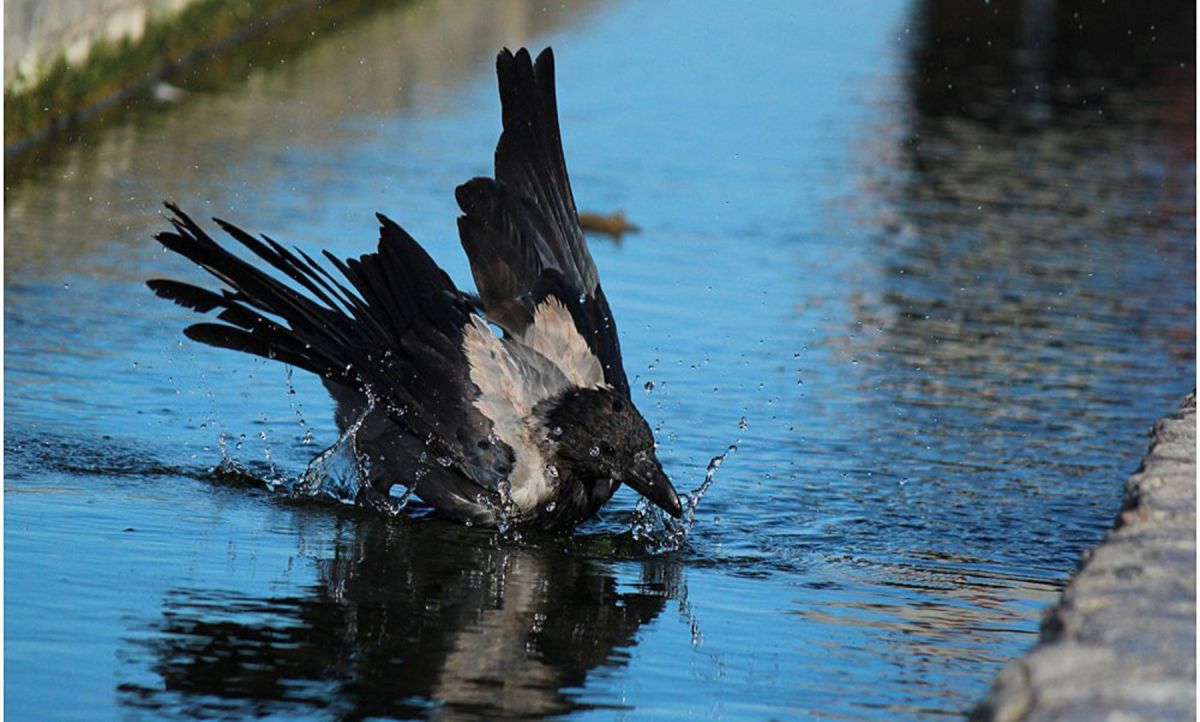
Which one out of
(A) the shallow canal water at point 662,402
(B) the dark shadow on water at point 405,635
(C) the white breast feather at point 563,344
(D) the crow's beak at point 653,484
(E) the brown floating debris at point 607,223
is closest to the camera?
(B) the dark shadow on water at point 405,635

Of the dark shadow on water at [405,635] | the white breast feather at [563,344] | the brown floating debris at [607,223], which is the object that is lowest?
the dark shadow on water at [405,635]

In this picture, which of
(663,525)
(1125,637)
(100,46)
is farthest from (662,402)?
(100,46)

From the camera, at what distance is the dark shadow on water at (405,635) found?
4.36 m

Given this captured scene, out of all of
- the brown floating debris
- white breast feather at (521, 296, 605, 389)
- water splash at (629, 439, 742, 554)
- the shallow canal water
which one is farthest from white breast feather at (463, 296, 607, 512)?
the brown floating debris

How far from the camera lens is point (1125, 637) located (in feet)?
12.1

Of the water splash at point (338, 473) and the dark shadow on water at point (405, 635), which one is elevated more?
the water splash at point (338, 473)

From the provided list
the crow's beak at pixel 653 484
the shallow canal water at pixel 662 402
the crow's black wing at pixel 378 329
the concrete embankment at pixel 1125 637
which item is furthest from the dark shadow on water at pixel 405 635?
the concrete embankment at pixel 1125 637

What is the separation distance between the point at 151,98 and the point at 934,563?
8.18 meters

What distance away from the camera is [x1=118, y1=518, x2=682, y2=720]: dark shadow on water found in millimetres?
4359

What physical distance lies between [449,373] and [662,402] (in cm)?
179

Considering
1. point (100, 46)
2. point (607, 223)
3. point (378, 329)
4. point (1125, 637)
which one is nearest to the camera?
point (1125, 637)

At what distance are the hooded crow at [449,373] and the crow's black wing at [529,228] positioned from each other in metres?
0.01

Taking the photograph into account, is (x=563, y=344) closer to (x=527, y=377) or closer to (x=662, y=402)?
(x=527, y=377)

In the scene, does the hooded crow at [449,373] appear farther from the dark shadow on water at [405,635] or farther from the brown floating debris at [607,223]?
the brown floating debris at [607,223]
